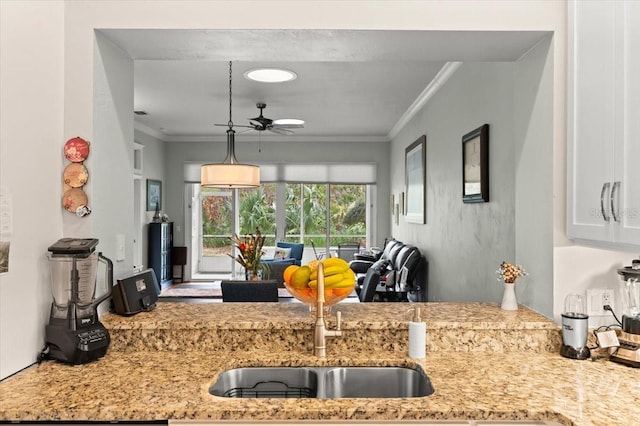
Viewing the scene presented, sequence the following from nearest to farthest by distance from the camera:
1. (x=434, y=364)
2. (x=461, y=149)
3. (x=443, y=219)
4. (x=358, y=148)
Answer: (x=434, y=364), (x=461, y=149), (x=443, y=219), (x=358, y=148)

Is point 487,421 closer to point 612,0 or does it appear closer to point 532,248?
point 532,248

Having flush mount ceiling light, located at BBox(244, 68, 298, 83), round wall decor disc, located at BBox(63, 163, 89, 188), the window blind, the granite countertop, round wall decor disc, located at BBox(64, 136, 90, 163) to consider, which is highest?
flush mount ceiling light, located at BBox(244, 68, 298, 83)

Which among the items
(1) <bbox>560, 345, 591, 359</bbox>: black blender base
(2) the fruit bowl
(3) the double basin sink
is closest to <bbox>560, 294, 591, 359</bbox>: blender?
(1) <bbox>560, 345, 591, 359</bbox>: black blender base

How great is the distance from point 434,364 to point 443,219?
2.86m

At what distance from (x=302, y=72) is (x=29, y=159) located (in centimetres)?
317

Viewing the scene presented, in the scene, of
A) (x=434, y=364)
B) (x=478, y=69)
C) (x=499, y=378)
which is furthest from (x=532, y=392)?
(x=478, y=69)

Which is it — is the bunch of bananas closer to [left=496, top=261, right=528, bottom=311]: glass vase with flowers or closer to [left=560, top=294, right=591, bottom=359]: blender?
[left=496, top=261, right=528, bottom=311]: glass vase with flowers

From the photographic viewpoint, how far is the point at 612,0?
151 cm

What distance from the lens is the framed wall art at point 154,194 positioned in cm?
763

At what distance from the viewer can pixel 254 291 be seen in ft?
10.6

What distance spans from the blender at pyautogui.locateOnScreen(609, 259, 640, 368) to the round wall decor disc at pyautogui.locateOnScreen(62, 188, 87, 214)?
6.51 feet

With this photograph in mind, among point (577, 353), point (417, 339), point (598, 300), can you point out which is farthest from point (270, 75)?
point (577, 353)

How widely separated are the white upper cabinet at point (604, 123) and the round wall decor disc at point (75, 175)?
1.82 m

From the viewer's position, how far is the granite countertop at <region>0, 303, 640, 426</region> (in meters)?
1.30
